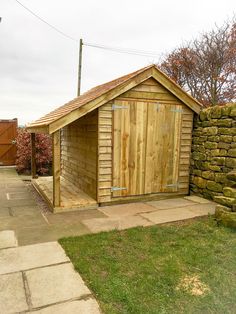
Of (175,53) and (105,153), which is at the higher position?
(175,53)

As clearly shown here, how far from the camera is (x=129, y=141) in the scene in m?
5.78

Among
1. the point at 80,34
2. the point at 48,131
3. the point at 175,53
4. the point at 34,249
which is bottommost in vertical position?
the point at 34,249

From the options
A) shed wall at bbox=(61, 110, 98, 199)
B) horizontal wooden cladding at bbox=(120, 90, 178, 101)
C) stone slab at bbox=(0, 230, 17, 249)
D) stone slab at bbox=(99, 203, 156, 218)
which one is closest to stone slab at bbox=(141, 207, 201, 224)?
stone slab at bbox=(99, 203, 156, 218)

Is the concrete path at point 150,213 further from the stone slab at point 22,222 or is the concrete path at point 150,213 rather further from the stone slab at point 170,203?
the stone slab at point 22,222

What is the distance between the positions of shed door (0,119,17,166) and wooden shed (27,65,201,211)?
5830mm

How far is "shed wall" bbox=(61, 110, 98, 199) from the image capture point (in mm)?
5758

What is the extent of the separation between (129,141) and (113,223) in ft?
6.45

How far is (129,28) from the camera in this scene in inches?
502

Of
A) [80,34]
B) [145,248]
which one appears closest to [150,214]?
[145,248]

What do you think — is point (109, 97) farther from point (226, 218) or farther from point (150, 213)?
point (226, 218)

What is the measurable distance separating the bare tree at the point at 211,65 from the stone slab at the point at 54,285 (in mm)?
11433

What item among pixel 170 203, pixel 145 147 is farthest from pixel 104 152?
pixel 170 203

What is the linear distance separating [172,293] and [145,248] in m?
1.02

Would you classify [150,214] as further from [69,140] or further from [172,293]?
[69,140]
